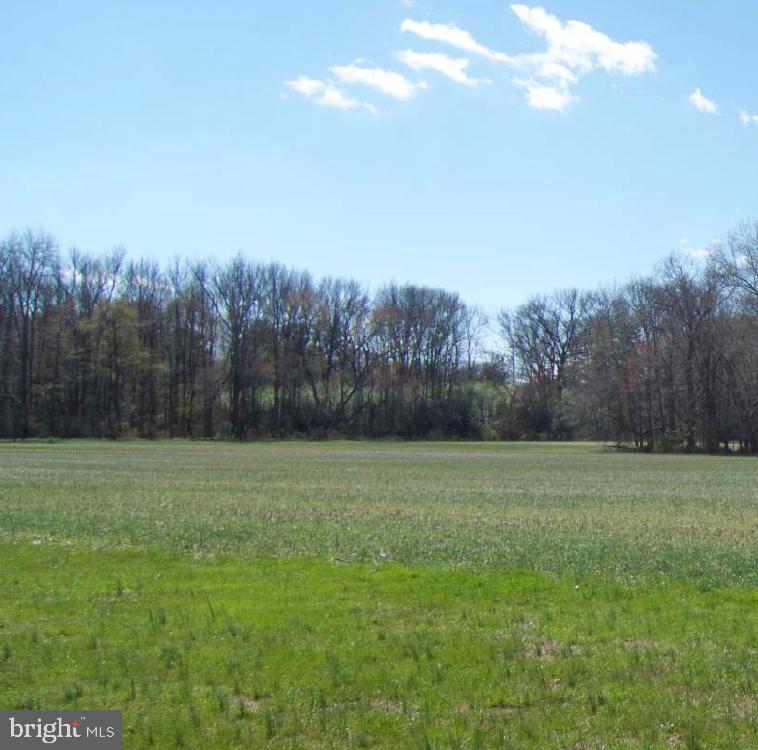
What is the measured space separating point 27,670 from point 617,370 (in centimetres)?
7962

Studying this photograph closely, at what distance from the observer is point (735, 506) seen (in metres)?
22.7

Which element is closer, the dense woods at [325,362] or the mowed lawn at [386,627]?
the mowed lawn at [386,627]

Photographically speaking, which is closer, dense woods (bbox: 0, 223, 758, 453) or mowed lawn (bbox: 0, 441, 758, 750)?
mowed lawn (bbox: 0, 441, 758, 750)

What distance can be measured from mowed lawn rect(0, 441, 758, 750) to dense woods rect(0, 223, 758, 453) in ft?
207

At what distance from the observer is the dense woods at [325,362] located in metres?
79.9

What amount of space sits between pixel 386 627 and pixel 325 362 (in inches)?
3789

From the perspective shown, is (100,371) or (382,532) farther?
(100,371)

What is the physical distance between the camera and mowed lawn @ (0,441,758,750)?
20.8 ft

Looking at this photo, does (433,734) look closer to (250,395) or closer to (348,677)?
(348,677)

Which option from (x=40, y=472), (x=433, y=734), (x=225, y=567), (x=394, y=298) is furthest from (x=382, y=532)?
(x=394, y=298)

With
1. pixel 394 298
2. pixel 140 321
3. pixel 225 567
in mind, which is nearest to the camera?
pixel 225 567

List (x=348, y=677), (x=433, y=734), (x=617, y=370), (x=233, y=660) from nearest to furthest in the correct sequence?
(x=433, y=734)
(x=348, y=677)
(x=233, y=660)
(x=617, y=370)

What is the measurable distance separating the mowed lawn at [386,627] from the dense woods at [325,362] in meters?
62.9

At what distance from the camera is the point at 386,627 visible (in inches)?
355
